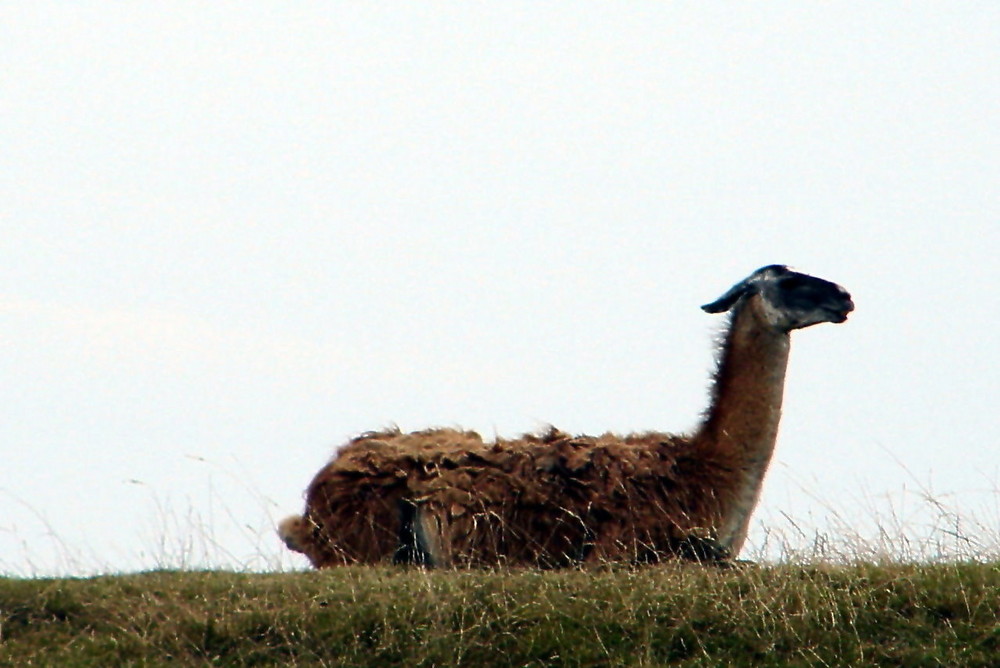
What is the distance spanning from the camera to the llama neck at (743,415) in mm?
9922

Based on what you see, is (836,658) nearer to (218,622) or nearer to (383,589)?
(383,589)

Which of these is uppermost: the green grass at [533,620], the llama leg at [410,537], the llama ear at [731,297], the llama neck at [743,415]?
the llama ear at [731,297]

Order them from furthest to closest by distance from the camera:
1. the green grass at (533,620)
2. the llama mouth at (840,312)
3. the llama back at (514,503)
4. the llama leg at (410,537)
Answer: the llama mouth at (840,312) → the llama leg at (410,537) → the llama back at (514,503) → the green grass at (533,620)

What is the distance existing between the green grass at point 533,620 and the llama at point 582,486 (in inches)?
36.8

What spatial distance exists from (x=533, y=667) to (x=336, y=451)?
124 inches

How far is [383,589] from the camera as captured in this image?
856 centimetres

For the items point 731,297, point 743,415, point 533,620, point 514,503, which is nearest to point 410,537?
point 514,503

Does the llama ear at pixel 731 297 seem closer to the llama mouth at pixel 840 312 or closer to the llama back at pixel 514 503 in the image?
the llama mouth at pixel 840 312

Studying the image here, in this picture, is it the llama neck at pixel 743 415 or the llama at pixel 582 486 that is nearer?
the llama at pixel 582 486

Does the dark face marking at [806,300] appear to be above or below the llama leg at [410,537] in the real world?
above

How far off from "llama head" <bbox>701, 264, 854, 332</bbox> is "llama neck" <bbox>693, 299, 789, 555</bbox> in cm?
9

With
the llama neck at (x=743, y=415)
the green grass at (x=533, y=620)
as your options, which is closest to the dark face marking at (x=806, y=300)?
the llama neck at (x=743, y=415)

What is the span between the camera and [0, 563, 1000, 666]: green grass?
7.95 metres

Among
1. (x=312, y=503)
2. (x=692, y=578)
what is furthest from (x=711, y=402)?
(x=312, y=503)
